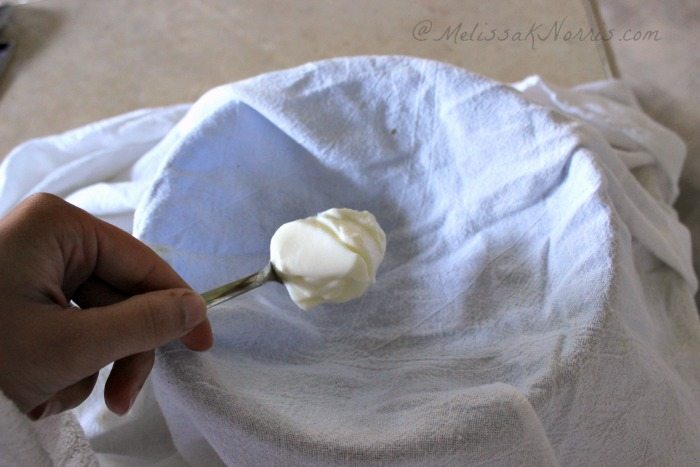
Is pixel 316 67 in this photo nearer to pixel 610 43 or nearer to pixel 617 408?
pixel 617 408

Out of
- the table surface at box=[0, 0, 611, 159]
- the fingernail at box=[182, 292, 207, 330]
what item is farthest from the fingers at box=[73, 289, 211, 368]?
the table surface at box=[0, 0, 611, 159]

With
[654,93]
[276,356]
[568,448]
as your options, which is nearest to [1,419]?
[276,356]

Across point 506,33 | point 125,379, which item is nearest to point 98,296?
point 125,379

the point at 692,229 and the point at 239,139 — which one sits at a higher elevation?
the point at 239,139

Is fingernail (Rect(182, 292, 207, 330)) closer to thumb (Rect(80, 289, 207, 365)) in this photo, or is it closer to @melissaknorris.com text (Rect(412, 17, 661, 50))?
thumb (Rect(80, 289, 207, 365))

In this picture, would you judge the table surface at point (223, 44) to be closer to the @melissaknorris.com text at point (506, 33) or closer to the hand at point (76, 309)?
the @melissaknorris.com text at point (506, 33)

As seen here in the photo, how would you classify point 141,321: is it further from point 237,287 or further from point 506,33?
point 506,33
